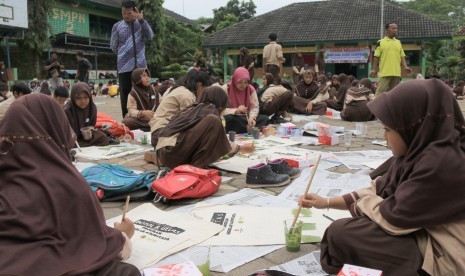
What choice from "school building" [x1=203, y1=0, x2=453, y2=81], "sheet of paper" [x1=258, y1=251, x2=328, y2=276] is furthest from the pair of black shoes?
"school building" [x1=203, y1=0, x2=453, y2=81]

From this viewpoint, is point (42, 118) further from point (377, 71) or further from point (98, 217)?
point (377, 71)

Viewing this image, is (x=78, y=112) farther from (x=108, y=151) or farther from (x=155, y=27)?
(x=155, y=27)

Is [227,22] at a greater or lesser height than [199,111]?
greater

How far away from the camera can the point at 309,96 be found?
27.3 feet

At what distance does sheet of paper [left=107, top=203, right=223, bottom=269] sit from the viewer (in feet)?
6.70

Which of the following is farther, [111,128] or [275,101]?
[275,101]

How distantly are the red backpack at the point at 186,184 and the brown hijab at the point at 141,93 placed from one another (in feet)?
9.63

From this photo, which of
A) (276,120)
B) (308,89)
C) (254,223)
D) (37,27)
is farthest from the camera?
(37,27)

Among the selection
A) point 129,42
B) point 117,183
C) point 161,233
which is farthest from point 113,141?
point 161,233

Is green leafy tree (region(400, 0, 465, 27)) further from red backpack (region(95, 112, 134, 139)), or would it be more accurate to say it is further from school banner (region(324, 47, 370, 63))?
red backpack (region(95, 112, 134, 139))

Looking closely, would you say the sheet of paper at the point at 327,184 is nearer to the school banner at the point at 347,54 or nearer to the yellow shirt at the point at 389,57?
the yellow shirt at the point at 389,57

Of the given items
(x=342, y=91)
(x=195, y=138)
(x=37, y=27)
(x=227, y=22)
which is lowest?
(x=195, y=138)

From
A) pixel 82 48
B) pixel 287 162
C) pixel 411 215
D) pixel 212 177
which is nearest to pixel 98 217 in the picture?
pixel 411 215

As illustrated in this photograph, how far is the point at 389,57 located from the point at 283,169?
4.38m
